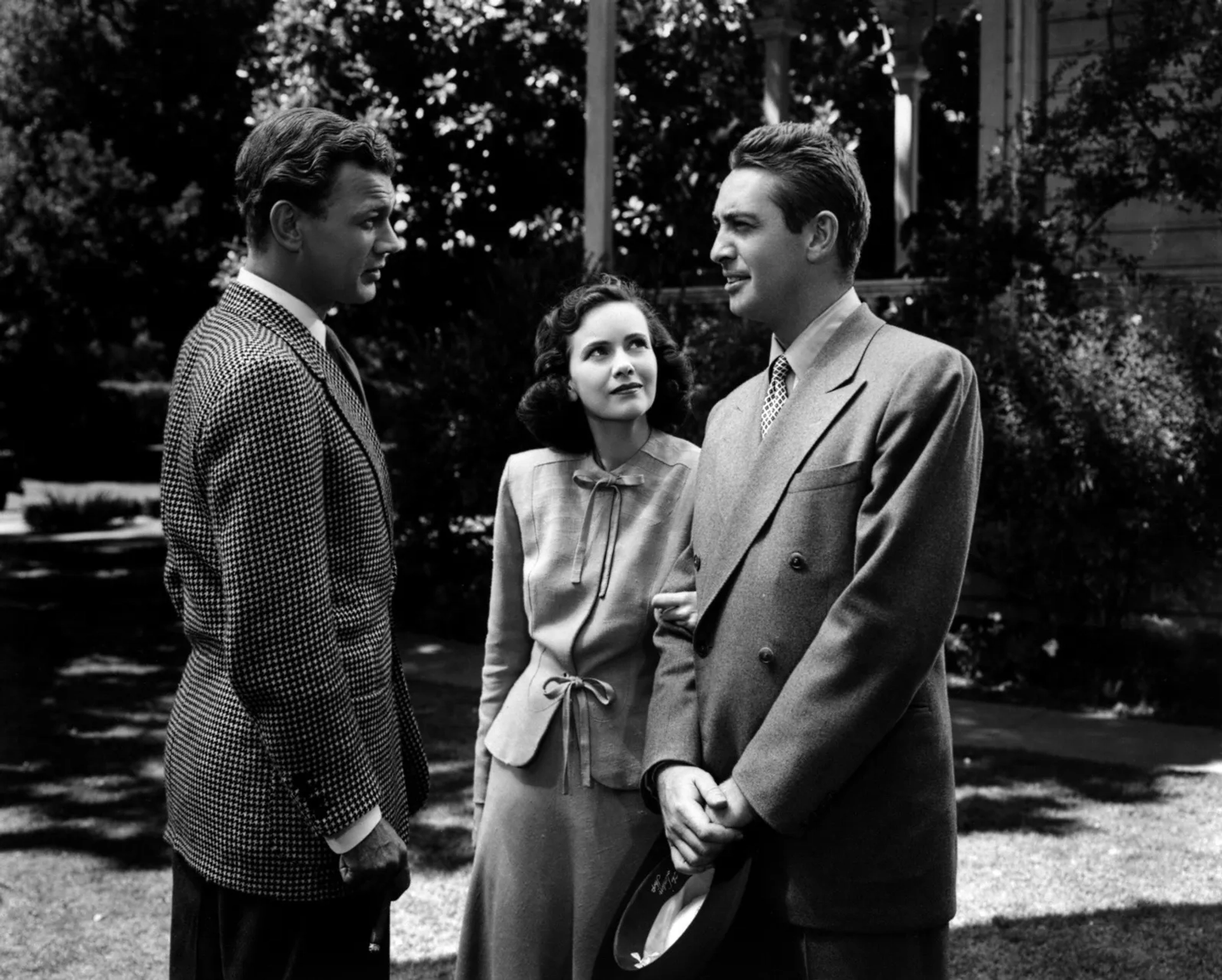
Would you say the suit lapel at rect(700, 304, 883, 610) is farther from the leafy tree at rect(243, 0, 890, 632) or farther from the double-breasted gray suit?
the leafy tree at rect(243, 0, 890, 632)

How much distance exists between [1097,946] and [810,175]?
3277mm

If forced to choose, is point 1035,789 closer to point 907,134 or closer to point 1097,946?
point 1097,946

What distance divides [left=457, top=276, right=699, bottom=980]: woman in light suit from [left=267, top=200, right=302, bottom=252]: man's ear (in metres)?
0.74

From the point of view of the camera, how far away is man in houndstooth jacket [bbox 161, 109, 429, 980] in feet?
7.19

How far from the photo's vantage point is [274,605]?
218cm

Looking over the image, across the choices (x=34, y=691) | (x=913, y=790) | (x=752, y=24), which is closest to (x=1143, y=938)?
(x=913, y=790)

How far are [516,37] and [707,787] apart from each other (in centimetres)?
1289

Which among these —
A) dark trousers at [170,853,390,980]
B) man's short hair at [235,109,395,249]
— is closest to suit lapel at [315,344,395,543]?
man's short hair at [235,109,395,249]

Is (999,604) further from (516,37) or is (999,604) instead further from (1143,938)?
(516,37)

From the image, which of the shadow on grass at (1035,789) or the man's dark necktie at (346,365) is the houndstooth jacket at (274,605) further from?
the shadow on grass at (1035,789)

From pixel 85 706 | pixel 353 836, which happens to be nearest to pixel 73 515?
pixel 85 706

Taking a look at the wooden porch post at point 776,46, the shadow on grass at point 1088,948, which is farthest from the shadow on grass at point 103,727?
the wooden porch post at point 776,46

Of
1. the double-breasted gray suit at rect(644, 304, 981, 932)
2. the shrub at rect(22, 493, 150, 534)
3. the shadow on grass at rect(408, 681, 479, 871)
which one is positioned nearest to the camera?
the double-breasted gray suit at rect(644, 304, 981, 932)

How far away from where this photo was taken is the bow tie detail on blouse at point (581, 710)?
9.26 ft
